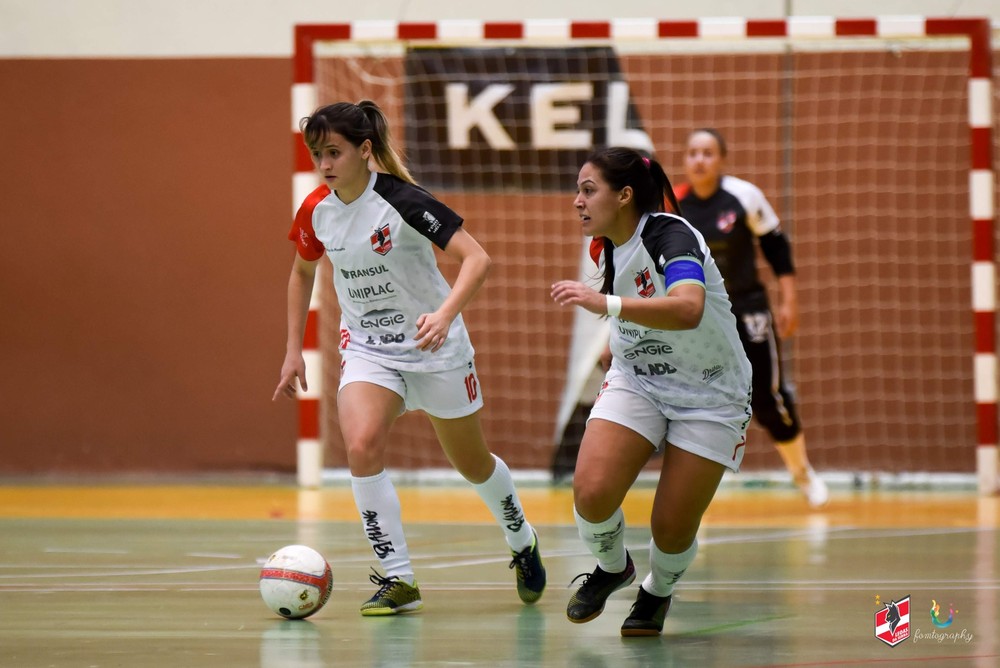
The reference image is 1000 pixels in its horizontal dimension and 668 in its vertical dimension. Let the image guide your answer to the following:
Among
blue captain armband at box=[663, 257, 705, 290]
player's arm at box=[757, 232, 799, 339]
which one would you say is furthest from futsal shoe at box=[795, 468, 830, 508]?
blue captain armband at box=[663, 257, 705, 290]

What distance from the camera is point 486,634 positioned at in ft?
12.5

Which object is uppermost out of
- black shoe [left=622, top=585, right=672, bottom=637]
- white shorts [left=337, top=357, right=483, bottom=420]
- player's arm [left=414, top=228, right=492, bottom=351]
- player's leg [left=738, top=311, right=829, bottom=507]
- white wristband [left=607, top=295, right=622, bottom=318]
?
white wristband [left=607, top=295, right=622, bottom=318]

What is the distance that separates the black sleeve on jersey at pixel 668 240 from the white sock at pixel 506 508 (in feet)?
3.61

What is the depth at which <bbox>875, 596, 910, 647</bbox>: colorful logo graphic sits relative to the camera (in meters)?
3.69

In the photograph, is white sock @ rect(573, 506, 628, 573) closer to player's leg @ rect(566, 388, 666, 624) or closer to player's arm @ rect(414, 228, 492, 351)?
player's leg @ rect(566, 388, 666, 624)

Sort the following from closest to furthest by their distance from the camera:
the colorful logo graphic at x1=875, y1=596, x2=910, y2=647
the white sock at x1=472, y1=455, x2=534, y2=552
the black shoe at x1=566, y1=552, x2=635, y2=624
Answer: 1. the colorful logo graphic at x1=875, y1=596, x2=910, y2=647
2. the black shoe at x1=566, y1=552, x2=635, y2=624
3. the white sock at x1=472, y1=455, x2=534, y2=552

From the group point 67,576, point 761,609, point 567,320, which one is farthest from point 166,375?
point 761,609

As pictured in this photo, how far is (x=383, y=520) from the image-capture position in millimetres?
4199

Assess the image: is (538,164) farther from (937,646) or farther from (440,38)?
(937,646)

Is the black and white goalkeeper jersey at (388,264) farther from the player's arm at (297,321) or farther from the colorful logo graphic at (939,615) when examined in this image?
the colorful logo graphic at (939,615)

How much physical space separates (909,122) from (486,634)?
19.5ft

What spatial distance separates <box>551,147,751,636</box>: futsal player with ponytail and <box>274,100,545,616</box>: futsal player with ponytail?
20.0 inches

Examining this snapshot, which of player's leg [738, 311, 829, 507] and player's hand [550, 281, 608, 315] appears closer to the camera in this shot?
player's hand [550, 281, 608, 315]

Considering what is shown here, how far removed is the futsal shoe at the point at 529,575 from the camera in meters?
4.38
